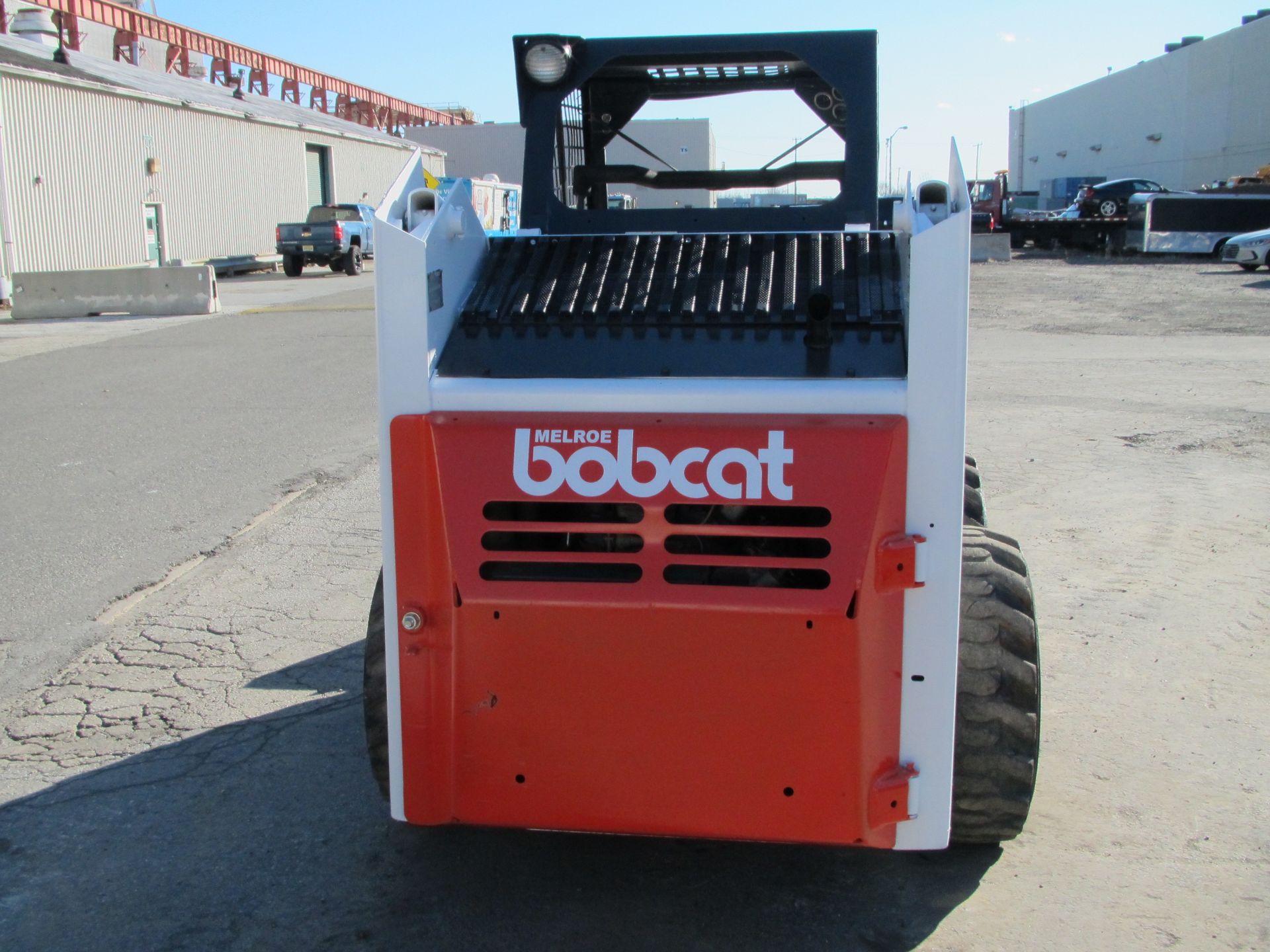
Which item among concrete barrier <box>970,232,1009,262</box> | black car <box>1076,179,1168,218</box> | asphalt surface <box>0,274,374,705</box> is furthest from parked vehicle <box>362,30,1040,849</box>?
black car <box>1076,179,1168,218</box>

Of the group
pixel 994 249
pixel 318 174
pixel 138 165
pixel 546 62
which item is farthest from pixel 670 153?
pixel 318 174

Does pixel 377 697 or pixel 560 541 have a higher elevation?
pixel 560 541

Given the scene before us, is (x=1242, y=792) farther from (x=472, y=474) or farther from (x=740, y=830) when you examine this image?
(x=472, y=474)

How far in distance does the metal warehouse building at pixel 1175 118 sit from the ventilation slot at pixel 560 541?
173 feet

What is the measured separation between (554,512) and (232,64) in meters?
53.8

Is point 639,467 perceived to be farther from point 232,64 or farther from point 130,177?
point 232,64

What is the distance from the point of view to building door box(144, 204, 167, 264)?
1213 inches

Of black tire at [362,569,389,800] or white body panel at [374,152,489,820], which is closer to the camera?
white body panel at [374,152,489,820]

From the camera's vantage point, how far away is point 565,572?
9.23 ft

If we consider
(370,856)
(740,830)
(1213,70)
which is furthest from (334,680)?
(1213,70)

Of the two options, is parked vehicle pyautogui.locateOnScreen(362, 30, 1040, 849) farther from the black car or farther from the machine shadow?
the black car

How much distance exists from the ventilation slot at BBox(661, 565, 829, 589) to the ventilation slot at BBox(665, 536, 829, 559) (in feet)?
0.13

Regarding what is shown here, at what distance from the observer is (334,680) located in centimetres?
466

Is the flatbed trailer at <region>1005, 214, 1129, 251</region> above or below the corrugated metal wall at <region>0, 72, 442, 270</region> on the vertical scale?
below
